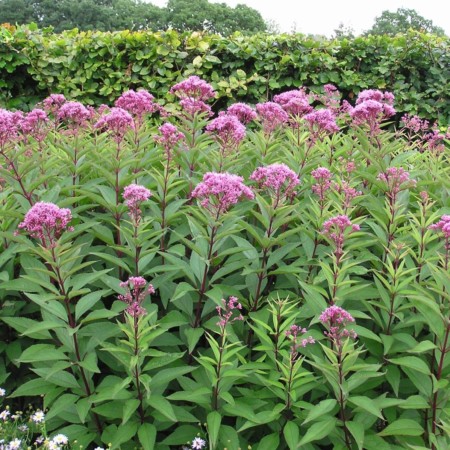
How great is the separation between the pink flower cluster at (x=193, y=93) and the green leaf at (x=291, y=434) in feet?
8.81

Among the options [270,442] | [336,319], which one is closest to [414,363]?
[336,319]

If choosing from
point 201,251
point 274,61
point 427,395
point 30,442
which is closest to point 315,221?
point 201,251

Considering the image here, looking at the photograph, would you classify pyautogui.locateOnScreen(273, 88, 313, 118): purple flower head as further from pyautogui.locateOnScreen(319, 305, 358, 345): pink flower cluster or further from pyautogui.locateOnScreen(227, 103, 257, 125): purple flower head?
pyautogui.locateOnScreen(319, 305, 358, 345): pink flower cluster

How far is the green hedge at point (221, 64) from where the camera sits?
10.5 m

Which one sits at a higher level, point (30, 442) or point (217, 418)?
point (217, 418)

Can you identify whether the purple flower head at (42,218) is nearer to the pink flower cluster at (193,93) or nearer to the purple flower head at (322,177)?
the purple flower head at (322,177)

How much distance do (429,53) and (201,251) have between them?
923cm

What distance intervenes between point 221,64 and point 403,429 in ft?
29.4

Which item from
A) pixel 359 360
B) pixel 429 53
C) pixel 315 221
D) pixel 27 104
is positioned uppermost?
pixel 429 53

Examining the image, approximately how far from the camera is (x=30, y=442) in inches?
137

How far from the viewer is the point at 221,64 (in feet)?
35.3

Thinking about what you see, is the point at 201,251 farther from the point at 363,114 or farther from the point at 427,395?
the point at 363,114

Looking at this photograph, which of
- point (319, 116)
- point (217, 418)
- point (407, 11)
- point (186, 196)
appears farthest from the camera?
point (407, 11)

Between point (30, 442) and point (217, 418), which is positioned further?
point (30, 442)
